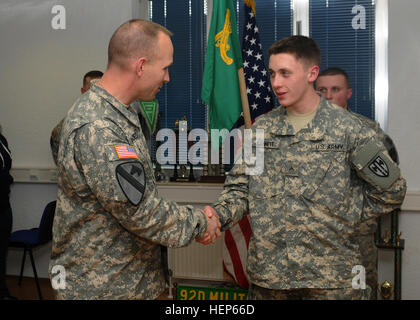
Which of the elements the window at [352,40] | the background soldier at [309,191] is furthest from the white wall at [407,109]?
the background soldier at [309,191]

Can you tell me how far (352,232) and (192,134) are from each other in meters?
2.60

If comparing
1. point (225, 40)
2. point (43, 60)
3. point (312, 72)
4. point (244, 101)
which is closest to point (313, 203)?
point (312, 72)

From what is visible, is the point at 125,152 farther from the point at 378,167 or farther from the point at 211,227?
the point at 378,167

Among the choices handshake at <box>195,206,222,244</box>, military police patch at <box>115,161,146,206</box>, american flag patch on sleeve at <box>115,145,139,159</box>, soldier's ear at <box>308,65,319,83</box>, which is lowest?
handshake at <box>195,206,222,244</box>

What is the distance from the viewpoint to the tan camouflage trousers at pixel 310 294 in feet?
6.43

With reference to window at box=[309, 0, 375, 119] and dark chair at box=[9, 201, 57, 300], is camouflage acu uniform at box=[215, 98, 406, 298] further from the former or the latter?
dark chair at box=[9, 201, 57, 300]

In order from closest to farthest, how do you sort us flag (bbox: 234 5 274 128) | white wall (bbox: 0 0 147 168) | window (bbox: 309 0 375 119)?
us flag (bbox: 234 5 274 128) < window (bbox: 309 0 375 119) < white wall (bbox: 0 0 147 168)

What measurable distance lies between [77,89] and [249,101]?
1.93 metres

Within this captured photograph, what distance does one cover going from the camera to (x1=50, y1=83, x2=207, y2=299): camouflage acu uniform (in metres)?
1.63

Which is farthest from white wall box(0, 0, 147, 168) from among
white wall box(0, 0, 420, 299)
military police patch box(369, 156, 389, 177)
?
military police patch box(369, 156, 389, 177)

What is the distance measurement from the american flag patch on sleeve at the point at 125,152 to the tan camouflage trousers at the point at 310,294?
0.88 meters

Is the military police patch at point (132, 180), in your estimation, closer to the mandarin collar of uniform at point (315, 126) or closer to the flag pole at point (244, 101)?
the mandarin collar of uniform at point (315, 126)

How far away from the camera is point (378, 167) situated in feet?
6.55

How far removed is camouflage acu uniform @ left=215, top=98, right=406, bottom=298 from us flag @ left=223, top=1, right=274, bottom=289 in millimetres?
1386
